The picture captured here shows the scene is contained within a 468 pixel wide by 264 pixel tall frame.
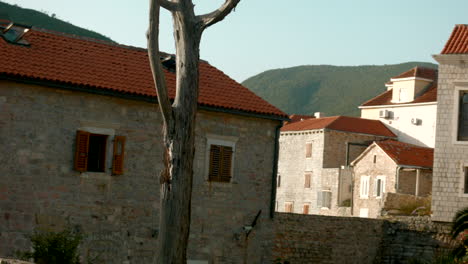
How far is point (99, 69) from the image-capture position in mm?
24469

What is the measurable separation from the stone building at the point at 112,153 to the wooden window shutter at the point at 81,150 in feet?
0.09

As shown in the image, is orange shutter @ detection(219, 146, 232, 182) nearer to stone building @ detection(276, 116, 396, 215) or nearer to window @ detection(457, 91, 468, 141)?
window @ detection(457, 91, 468, 141)

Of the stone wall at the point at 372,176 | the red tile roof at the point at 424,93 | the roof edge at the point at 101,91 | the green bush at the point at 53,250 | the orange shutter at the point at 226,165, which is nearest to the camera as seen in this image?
the green bush at the point at 53,250

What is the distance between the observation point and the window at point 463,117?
1233 inches

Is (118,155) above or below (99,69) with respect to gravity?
below

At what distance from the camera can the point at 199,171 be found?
25328mm

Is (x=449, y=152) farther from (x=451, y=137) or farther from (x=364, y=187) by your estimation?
(x=364, y=187)

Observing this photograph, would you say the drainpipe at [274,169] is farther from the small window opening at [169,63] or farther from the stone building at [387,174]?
the stone building at [387,174]

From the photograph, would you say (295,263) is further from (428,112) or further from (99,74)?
(428,112)

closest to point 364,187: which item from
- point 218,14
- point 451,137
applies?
point 451,137

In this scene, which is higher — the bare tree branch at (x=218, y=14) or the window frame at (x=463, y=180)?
the bare tree branch at (x=218, y=14)

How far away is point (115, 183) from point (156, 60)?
29.5 ft

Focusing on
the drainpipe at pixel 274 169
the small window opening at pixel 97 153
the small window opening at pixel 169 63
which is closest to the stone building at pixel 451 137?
the drainpipe at pixel 274 169

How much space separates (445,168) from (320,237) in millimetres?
5512
